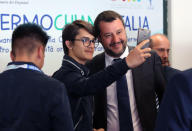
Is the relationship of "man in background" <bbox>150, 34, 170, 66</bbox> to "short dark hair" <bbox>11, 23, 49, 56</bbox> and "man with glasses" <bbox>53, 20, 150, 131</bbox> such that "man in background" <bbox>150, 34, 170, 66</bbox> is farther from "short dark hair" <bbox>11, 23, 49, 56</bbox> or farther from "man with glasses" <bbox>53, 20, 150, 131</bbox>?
"short dark hair" <bbox>11, 23, 49, 56</bbox>

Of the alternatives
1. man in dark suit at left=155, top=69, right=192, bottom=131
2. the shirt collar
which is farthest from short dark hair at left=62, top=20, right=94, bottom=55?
man in dark suit at left=155, top=69, right=192, bottom=131

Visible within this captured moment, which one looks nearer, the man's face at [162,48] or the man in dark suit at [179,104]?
the man in dark suit at [179,104]

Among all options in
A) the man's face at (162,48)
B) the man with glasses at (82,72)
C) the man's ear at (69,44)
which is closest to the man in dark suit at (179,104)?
the man with glasses at (82,72)

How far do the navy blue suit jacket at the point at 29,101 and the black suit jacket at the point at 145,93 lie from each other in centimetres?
49

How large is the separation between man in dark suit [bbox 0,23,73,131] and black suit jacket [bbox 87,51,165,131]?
1.50 feet

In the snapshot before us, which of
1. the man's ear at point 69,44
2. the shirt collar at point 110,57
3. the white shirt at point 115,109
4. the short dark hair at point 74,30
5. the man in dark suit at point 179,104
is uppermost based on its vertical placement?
the short dark hair at point 74,30

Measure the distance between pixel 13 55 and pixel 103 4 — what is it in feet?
4.90

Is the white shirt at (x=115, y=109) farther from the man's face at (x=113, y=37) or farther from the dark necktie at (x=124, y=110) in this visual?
the man's face at (x=113, y=37)

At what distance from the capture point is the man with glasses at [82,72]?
130 centimetres

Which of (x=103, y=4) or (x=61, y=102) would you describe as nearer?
(x=61, y=102)

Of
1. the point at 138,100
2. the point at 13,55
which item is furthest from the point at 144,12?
the point at 13,55

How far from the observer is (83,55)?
1506 millimetres

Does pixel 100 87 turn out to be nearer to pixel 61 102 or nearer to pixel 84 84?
pixel 84 84

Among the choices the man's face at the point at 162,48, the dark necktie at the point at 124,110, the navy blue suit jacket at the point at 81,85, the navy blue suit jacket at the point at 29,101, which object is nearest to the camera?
the navy blue suit jacket at the point at 29,101
